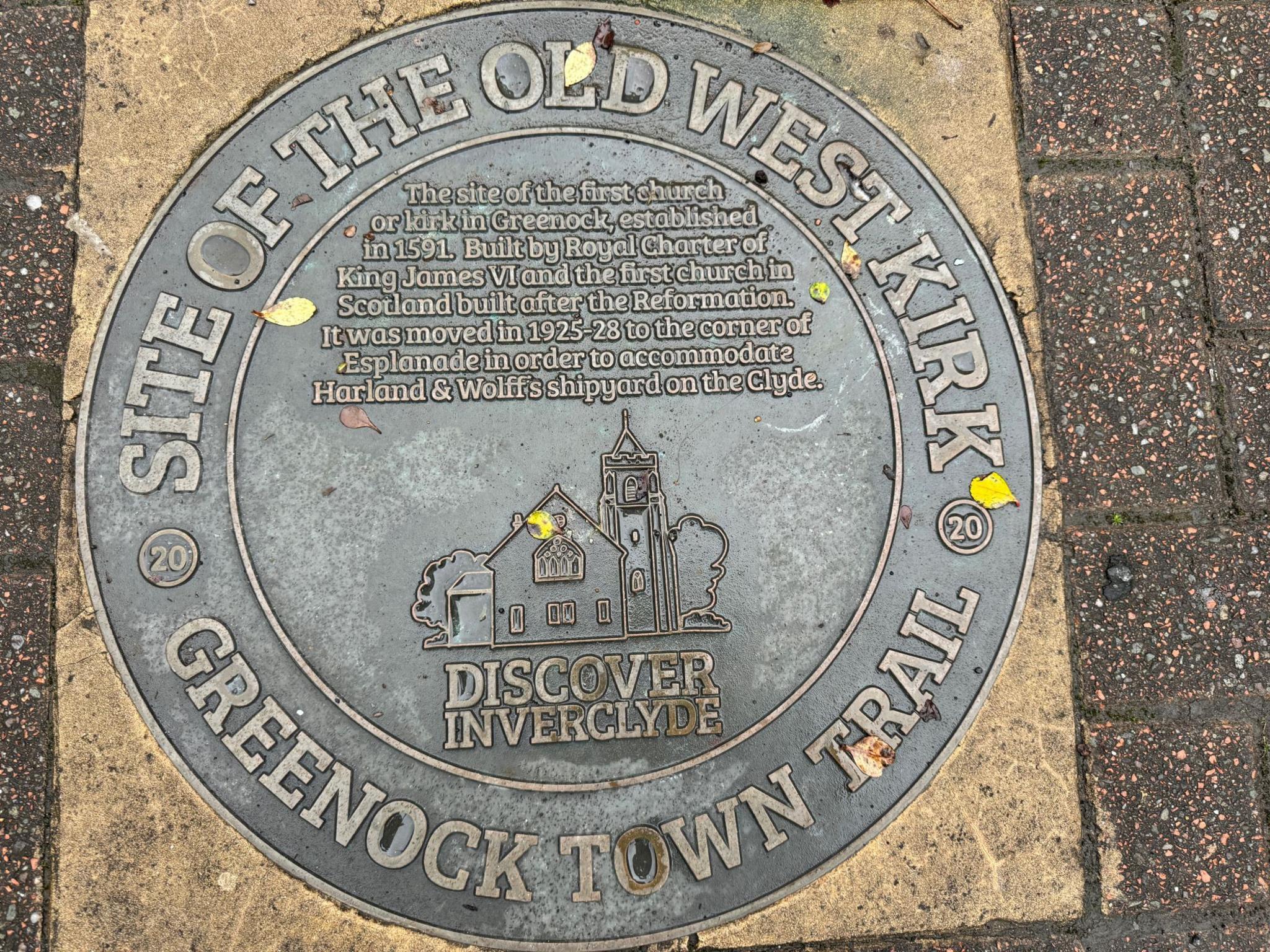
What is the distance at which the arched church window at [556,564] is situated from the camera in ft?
8.20

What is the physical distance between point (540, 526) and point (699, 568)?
0.48 metres

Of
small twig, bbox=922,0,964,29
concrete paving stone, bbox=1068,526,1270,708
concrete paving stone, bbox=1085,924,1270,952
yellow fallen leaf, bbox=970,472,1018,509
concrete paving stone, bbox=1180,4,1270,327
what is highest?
small twig, bbox=922,0,964,29

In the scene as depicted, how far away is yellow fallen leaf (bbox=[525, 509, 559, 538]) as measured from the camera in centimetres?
251

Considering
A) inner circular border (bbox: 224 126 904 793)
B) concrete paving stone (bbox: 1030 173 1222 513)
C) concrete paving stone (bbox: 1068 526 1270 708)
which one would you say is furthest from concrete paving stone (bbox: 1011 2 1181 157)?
concrete paving stone (bbox: 1068 526 1270 708)

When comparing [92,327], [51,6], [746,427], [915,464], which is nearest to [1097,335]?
[915,464]

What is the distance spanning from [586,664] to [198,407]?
1.34 meters

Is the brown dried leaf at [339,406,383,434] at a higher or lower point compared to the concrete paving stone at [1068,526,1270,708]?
higher

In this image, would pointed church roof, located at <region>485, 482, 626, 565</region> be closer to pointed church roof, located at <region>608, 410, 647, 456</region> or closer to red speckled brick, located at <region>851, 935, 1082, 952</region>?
pointed church roof, located at <region>608, 410, 647, 456</region>

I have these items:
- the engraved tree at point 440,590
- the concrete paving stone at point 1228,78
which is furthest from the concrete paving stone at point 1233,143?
the engraved tree at point 440,590

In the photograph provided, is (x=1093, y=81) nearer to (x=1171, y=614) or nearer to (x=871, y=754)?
(x=1171, y=614)

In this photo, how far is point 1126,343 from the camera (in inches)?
108

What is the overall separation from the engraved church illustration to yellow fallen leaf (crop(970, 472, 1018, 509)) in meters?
0.77

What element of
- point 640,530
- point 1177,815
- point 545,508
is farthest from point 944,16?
point 1177,815

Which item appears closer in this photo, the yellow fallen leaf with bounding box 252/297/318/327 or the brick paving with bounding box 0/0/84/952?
the brick paving with bounding box 0/0/84/952
